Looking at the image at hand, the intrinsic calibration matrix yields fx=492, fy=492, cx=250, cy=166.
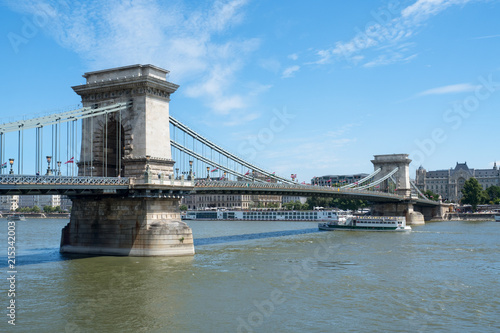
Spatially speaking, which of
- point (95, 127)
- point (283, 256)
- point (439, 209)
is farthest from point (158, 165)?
point (439, 209)

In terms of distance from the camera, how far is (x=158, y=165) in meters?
39.2

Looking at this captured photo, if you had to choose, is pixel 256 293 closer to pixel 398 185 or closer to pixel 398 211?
pixel 398 211

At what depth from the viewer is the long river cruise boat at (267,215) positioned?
404 ft

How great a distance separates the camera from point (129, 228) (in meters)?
37.1

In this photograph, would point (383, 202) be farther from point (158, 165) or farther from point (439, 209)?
point (158, 165)

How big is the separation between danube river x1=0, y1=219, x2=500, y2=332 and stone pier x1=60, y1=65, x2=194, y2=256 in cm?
186

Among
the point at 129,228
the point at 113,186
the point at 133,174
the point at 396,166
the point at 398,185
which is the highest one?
the point at 396,166

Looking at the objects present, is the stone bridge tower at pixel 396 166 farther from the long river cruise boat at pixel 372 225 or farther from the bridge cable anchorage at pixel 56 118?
→ the bridge cable anchorage at pixel 56 118

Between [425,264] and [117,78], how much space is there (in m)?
27.4

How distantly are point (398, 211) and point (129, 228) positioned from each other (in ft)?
251
